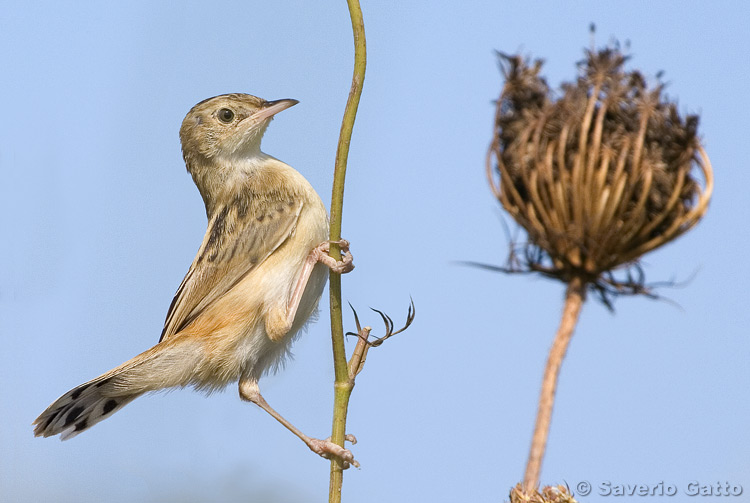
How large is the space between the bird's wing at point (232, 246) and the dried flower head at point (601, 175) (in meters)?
2.87

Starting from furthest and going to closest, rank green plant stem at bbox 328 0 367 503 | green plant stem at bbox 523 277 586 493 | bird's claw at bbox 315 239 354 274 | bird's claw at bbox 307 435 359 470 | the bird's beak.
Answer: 1. the bird's beak
2. bird's claw at bbox 307 435 359 470
3. bird's claw at bbox 315 239 354 274
4. green plant stem at bbox 328 0 367 503
5. green plant stem at bbox 523 277 586 493

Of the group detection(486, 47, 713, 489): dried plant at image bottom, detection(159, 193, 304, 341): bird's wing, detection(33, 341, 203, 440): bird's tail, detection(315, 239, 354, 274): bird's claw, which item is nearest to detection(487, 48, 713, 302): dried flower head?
detection(486, 47, 713, 489): dried plant at image bottom

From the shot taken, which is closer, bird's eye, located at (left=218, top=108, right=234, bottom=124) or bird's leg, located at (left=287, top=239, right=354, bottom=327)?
bird's leg, located at (left=287, top=239, right=354, bottom=327)

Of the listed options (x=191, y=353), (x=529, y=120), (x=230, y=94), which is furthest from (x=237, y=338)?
(x=529, y=120)

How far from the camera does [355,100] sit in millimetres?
3920

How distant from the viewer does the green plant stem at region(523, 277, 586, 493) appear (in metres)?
2.90

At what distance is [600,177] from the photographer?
11.2ft

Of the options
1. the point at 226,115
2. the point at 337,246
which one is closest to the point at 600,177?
the point at 337,246

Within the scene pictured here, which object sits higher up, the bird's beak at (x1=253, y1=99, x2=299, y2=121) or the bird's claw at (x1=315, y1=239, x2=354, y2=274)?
the bird's beak at (x1=253, y1=99, x2=299, y2=121)

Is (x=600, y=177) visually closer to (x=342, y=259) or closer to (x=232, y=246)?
(x=342, y=259)

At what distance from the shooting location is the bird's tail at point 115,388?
239 inches

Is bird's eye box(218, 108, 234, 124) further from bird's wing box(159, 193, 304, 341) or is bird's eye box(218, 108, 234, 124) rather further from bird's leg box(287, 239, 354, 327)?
bird's leg box(287, 239, 354, 327)

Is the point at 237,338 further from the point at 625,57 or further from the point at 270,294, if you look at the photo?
the point at 625,57

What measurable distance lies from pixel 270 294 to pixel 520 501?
3305 mm
